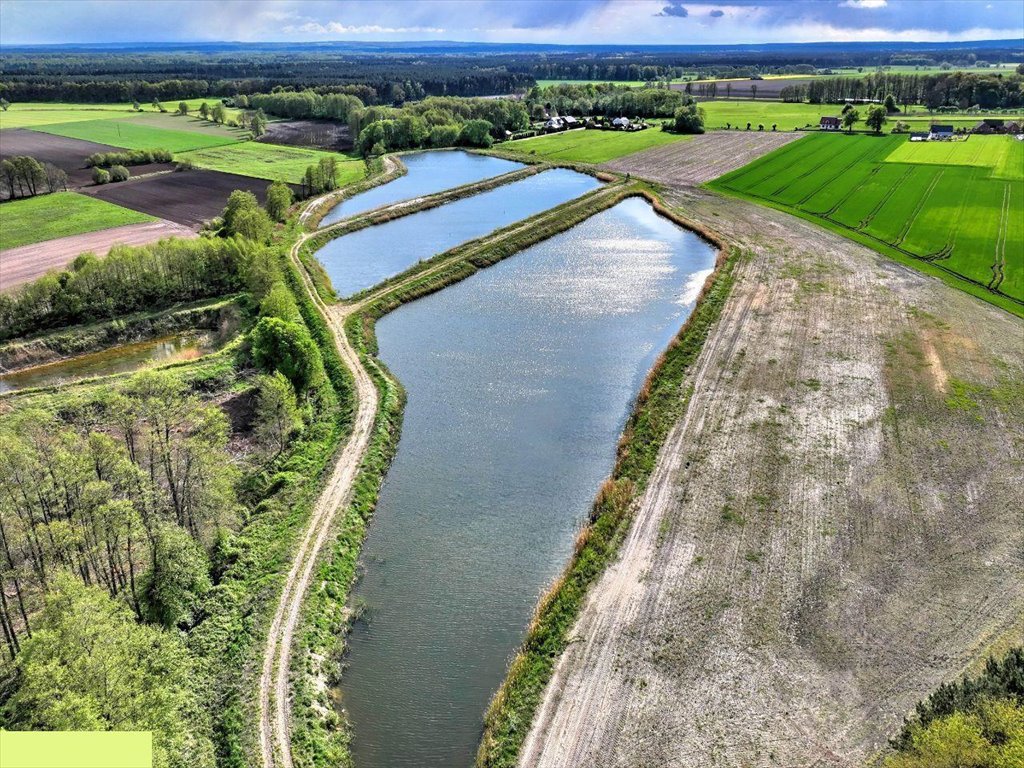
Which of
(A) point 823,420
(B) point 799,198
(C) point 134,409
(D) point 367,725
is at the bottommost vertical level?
(D) point 367,725

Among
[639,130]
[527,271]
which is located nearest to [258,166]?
[527,271]

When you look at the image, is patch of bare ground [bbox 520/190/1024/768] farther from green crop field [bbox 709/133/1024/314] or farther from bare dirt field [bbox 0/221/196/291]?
bare dirt field [bbox 0/221/196/291]

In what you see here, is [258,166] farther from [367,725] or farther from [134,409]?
[367,725]

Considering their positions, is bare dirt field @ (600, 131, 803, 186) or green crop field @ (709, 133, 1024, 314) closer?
green crop field @ (709, 133, 1024, 314)

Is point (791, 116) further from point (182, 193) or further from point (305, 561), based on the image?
point (305, 561)

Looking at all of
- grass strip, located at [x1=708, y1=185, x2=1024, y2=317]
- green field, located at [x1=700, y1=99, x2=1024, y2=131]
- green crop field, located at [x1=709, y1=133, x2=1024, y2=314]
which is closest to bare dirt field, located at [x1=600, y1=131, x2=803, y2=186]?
green crop field, located at [x1=709, y1=133, x2=1024, y2=314]

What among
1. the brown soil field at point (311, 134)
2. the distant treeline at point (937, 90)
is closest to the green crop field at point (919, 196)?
the distant treeline at point (937, 90)
